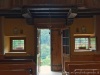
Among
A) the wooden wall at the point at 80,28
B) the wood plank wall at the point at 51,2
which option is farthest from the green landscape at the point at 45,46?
the wood plank wall at the point at 51,2

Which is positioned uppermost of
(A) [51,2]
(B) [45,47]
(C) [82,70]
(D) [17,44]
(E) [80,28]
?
(A) [51,2]

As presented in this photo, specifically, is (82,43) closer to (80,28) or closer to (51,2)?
(80,28)

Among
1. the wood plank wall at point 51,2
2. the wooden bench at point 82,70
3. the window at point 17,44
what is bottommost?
the wooden bench at point 82,70

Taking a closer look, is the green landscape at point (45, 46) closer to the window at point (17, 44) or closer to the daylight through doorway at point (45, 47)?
the daylight through doorway at point (45, 47)

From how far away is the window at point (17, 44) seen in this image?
31.3 feet

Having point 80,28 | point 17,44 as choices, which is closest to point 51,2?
point 80,28

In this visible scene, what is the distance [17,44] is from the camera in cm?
966

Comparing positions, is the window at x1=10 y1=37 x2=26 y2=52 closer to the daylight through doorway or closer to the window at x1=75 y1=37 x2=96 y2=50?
the window at x1=75 y1=37 x2=96 y2=50

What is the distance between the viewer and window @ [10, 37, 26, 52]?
376 inches

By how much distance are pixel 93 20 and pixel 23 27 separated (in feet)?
9.44

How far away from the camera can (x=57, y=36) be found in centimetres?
1100

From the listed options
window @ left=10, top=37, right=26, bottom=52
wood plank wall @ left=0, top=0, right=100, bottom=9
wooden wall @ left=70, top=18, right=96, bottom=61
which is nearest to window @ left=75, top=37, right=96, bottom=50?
wooden wall @ left=70, top=18, right=96, bottom=61

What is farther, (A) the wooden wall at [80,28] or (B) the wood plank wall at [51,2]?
(A) the wooden wall at [80,28]

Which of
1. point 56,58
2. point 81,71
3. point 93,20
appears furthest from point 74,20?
point 81,71
